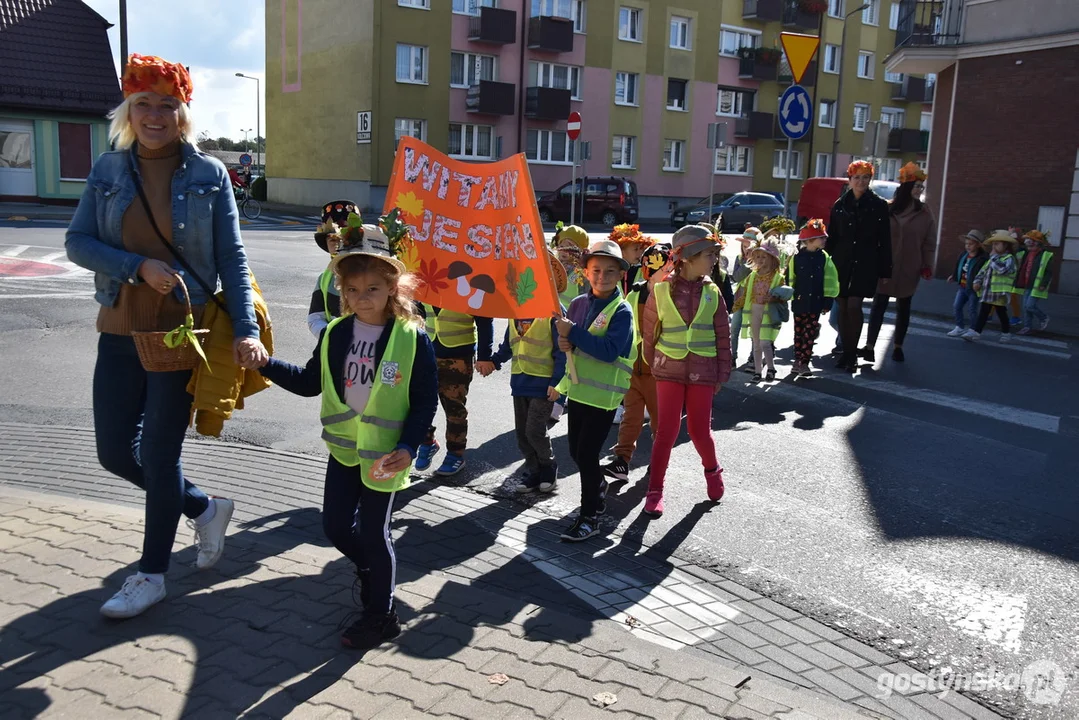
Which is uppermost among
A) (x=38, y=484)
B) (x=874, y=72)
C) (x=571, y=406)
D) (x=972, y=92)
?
(x=874, y=72)

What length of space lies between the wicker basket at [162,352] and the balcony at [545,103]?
3780 cm

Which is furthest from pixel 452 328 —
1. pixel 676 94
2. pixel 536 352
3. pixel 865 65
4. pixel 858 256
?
pixel 865 65

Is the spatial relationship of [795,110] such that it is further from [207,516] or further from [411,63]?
[411,63]

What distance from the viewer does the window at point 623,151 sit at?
144 ft

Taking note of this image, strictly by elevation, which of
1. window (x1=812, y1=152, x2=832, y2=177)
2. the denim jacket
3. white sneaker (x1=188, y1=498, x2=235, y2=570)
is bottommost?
white sneaker (x1=188, y1=498, x2=235, y2=570)

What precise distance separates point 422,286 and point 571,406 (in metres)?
1.07

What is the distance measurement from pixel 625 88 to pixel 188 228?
42.0 m

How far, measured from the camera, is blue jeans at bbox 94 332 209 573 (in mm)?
3756

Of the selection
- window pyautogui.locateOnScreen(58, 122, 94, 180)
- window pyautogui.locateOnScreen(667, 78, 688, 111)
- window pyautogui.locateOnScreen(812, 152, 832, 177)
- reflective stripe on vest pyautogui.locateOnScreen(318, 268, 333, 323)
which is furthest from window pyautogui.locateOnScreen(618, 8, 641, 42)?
reflective stripe on vest pyautogui.locateOnScreen(318, 268, 333, 323)

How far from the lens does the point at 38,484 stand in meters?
5.55

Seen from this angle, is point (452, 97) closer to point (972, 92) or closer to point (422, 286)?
point (972, 92)

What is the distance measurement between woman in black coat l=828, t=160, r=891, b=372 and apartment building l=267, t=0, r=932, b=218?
91.1ft

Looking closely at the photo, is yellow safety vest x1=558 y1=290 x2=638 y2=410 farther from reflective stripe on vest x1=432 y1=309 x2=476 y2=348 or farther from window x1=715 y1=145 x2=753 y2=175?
window x1=715 y1=145 x2=753 y2=175

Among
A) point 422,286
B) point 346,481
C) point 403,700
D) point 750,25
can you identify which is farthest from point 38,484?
point 750,25
